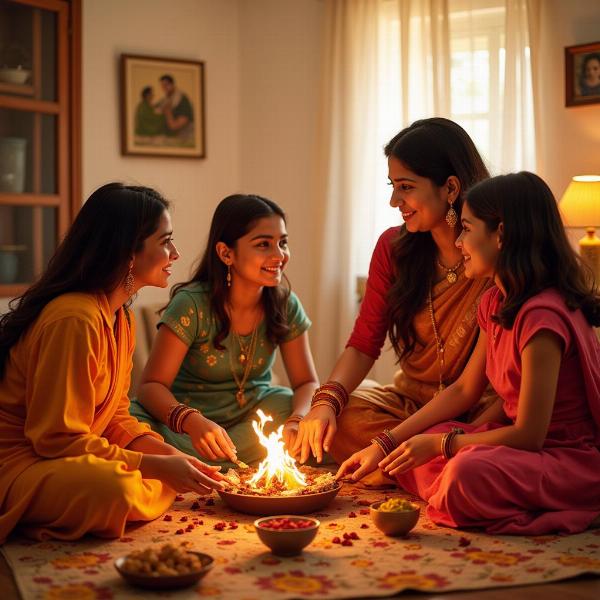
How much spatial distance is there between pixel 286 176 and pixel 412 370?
9.73 feet

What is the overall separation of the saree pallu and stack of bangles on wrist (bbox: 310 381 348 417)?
2.2 inches

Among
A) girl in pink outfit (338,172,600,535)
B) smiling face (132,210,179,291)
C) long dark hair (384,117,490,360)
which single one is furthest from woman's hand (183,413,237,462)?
long dark hair (384,117,490,360)

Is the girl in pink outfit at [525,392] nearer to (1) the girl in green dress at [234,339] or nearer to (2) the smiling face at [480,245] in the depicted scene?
(2) the smiling face at [480,245]

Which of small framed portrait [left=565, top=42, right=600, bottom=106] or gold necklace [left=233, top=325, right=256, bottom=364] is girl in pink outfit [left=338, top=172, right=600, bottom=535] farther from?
small framed portrait [left=565, top=42, right=600, bottom=106]

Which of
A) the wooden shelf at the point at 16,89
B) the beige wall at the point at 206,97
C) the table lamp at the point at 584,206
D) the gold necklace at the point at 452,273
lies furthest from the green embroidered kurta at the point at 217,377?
the beige wall at the point at 206,97

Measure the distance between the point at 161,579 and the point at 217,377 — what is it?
1.64 metres

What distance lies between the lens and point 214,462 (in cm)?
378

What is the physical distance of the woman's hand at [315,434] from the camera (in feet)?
11.1

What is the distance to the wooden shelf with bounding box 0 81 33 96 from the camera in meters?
5.18

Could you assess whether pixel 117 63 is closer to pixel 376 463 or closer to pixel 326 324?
pixel 326 324

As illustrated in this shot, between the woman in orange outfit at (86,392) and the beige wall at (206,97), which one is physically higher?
the beige wall at (206,97)

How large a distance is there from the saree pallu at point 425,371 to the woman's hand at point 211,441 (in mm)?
507

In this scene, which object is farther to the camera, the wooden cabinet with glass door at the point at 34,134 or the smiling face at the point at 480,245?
the wooden cabinet with glass door at the point at 34,134

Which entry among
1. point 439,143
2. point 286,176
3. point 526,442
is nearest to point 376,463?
point 526,442
